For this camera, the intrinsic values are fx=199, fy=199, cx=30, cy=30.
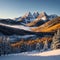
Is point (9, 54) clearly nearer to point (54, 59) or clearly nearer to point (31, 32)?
point (31, 32)

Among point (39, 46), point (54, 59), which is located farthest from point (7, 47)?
point (54, 59)

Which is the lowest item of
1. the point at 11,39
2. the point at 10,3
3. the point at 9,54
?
the point at 9,54

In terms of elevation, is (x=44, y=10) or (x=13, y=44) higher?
(x=44, y=10)

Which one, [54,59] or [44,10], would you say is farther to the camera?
[44,10]

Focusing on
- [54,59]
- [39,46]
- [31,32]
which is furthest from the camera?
[31,32]

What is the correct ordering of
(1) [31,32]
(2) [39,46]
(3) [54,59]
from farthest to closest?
(1) [31,32], (2) [39,46], (3) [54,59]

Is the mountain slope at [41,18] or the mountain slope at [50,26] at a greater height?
the mountain slope at [41,18]

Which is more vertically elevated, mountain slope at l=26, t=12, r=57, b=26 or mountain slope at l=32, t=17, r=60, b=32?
mountain slope at l=26, t=12, r=57, b=26

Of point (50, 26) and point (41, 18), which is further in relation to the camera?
point (41, 18)

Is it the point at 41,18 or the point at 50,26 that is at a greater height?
the point at 41,18
